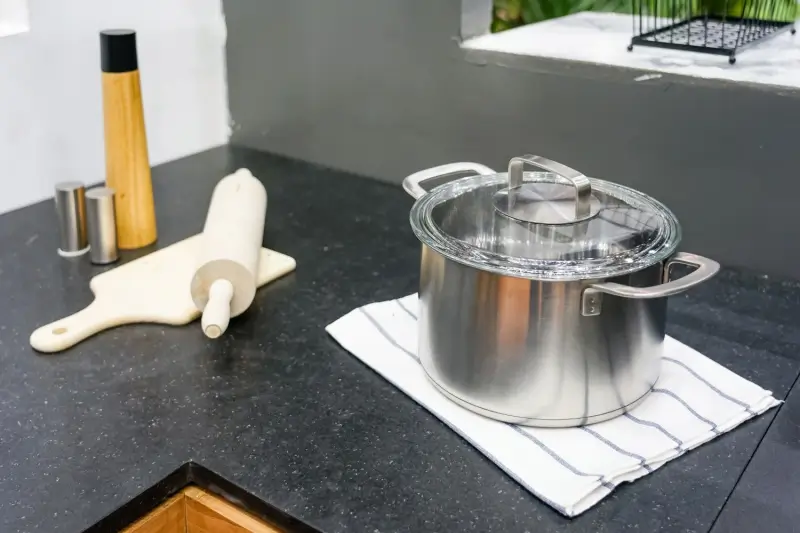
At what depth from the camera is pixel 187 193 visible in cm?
125

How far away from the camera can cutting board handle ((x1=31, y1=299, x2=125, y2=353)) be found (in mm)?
814

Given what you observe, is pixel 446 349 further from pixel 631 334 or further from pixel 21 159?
pixel 21 159

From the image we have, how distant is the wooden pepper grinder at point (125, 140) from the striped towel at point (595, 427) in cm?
35

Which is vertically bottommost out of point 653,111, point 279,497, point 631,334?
point 279,497

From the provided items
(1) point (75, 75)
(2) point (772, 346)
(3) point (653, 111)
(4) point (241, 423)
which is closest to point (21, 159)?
(1) point (75, 75)

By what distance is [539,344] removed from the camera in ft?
2.17

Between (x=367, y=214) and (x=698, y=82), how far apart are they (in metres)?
0.48

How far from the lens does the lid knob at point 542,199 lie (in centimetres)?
71

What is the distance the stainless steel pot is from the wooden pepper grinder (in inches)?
17.7

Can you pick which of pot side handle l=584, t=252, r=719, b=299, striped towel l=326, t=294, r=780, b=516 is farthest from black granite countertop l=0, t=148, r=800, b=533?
pot side handle l=584, t=252, r=719, b=299

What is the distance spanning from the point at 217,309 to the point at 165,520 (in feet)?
0.71

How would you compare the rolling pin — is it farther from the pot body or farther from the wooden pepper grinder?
the pot body

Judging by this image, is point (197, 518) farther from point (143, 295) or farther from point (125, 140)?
point (125, 140)

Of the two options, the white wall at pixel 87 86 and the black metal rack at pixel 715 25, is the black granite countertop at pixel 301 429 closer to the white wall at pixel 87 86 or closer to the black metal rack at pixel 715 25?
the white wall at pixel 87 86
